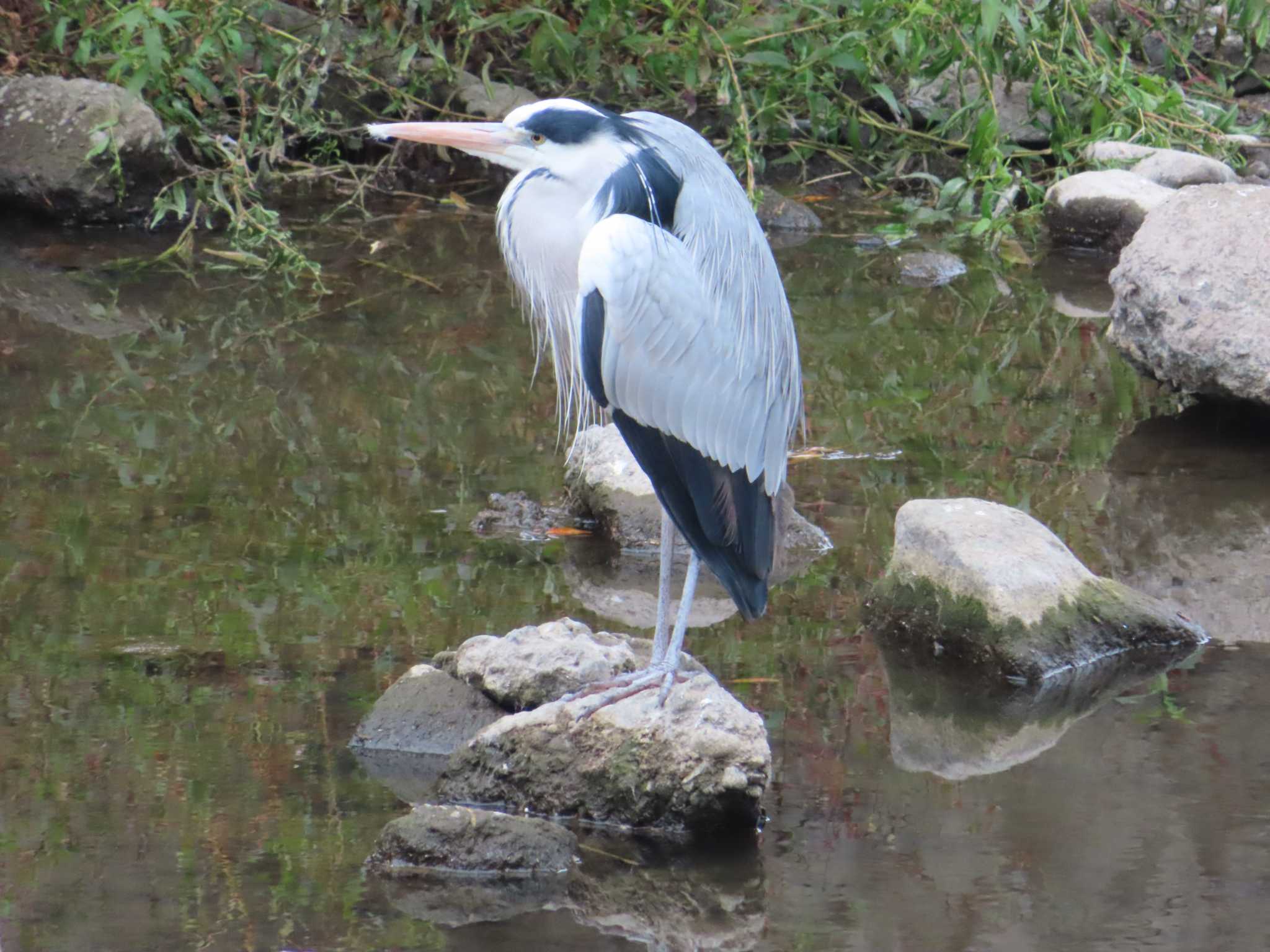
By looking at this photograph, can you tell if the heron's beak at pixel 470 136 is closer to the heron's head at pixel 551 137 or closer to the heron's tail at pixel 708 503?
the heron's head at pixel 551 137

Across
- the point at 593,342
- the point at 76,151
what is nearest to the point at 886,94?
the point at 76,151

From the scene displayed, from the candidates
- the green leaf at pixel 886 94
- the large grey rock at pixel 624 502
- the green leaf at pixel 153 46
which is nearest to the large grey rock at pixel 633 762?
the large grey rock at pixel 624 502

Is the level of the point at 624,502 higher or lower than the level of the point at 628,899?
lower

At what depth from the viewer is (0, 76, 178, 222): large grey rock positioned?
26.5 feet

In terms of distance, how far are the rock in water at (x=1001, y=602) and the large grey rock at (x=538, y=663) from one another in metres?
0.87

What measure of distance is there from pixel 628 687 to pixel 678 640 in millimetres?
143

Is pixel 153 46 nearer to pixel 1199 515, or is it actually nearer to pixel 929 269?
pixel 929 269

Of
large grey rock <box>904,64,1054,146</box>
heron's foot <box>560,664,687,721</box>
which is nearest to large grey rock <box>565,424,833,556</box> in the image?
heron's foot <box>560,664,687,721</box>

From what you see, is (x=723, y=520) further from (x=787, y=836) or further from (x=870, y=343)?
(x=870, y=343)

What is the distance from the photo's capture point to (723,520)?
140 inches

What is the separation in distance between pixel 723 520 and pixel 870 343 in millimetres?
3552

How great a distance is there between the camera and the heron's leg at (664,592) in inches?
142

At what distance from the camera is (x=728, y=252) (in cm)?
346

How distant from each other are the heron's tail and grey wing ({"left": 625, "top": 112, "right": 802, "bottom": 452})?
0.24 meters
